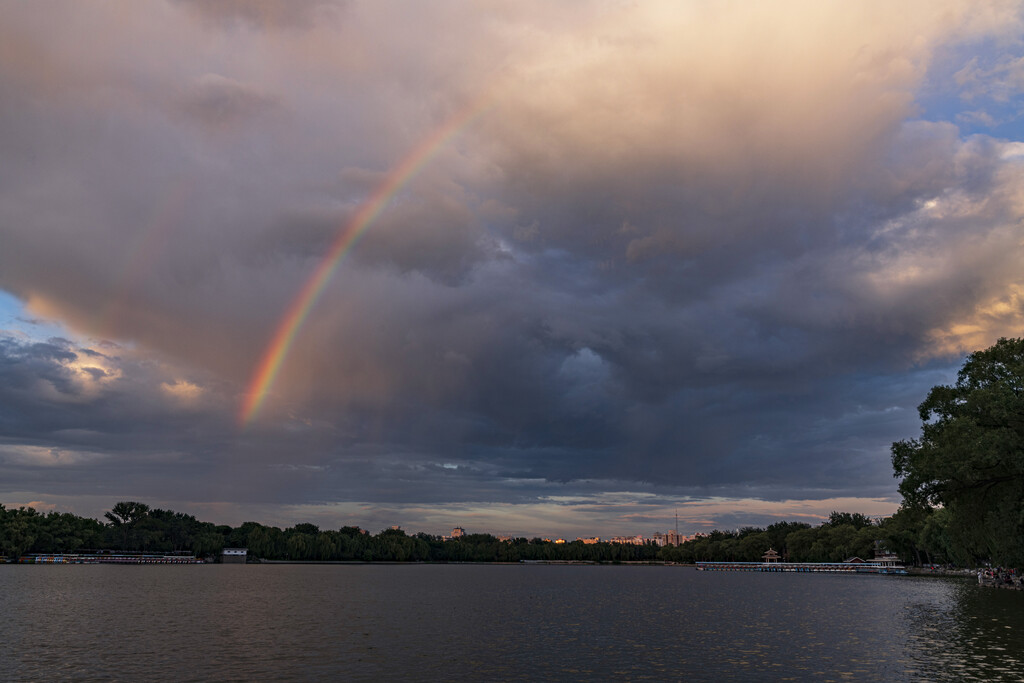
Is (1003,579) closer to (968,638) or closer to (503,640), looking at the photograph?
(968,638)

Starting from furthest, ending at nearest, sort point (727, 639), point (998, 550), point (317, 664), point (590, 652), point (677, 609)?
1. point (677, 609)
2. point (998, 550)
3. point (727, 639)
4. point (590, 652)
5. point (317, 664)

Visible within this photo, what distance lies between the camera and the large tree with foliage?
65875 millimetres

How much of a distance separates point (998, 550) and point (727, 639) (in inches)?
1831

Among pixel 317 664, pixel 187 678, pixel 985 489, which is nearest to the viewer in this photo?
pixel 187 678

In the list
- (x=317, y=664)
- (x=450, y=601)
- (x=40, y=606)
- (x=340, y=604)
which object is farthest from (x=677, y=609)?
(x=40, y=606)

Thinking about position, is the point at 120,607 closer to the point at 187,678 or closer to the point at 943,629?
the point at 187,678

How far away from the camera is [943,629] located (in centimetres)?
6531

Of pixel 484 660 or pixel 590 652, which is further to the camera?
pixel 590 652

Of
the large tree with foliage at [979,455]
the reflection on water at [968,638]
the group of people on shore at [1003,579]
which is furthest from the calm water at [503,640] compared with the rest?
the group of people on shore at [1003,579]

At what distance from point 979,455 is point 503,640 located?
4551cm

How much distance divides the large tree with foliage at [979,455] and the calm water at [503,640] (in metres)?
9.41

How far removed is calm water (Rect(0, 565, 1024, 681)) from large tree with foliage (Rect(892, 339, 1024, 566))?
9407mm

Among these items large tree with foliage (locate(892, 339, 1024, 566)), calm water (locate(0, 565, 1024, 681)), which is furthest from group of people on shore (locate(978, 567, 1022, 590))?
large tree with foliage (locate(892, 339, 1024, 566))

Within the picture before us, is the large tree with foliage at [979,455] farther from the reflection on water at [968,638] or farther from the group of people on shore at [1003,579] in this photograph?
the group of people on shore at [1003,579]
